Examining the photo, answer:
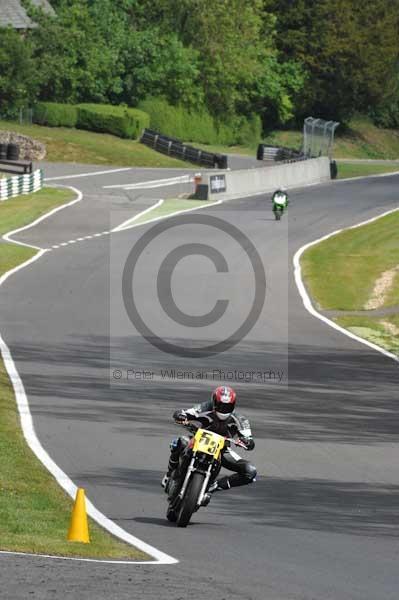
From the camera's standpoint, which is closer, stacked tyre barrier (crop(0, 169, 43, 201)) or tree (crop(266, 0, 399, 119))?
stacked tyre barrier (crop(0, 169, 43, 201))

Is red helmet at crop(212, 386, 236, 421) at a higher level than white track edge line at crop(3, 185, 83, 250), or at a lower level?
higher

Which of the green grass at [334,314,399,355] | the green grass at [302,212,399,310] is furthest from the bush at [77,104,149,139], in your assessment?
the green grass at [334,314,399,355]

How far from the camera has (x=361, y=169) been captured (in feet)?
299

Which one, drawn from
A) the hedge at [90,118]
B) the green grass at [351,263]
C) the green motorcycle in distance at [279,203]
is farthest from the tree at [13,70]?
the green motorcycle in distance at [279,203]

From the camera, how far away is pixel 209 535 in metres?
14.4

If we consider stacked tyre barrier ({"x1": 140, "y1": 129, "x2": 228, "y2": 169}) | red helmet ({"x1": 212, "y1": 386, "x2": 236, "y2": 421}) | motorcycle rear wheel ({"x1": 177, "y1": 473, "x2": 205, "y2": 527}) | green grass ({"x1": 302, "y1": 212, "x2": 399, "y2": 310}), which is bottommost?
stacked tyre barrier ({"x1": 140, "y1": 129, "x2": 228, "y2": 169})

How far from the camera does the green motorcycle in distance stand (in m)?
56.8

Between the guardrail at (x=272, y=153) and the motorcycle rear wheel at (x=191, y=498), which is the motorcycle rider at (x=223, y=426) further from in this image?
the guardrail at (x=272, y=153)

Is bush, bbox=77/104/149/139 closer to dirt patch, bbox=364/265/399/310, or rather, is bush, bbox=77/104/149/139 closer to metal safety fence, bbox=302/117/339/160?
metal safety fence, bbox=302/117/339/160

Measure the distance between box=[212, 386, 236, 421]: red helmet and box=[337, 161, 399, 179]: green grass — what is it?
68.8 m

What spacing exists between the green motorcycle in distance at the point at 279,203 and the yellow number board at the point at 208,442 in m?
42.3

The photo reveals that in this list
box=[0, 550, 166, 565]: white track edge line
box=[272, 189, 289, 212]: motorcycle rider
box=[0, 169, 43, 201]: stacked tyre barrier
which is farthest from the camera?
box=[0, 169, 43, 201]: stacked tyre barrier

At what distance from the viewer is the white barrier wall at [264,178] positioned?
215 feet

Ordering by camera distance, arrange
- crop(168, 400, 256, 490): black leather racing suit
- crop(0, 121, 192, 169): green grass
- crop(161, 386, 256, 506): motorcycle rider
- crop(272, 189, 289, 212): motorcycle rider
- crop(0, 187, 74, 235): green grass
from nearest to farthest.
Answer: crop(161, 386, 256, 506): motorcycle rider
crop(168, 400, 256, 490): black leather racing suit
crop(0, 187, 74, 235): green grass
crop(272, 189, 289, 212): motorcycle rider
crop(0, 121, 192, 169): green grass
